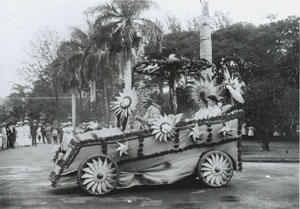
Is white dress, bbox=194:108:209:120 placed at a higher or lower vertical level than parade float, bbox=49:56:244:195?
higher

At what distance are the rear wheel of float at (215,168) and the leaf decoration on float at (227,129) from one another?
0.40 m

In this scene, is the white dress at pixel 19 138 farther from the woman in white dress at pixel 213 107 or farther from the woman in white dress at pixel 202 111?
the woman in white dress at pixel 213 107

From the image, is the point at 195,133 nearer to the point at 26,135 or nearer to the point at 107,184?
the point at 107,184

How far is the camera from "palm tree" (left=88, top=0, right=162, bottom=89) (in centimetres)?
2575

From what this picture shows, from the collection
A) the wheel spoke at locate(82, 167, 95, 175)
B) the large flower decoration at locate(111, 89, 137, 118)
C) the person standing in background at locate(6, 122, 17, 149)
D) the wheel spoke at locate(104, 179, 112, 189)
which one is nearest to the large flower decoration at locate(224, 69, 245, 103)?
the large flower decoration at locate(111, 89, 137, 118)

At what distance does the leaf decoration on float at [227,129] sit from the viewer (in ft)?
28.8

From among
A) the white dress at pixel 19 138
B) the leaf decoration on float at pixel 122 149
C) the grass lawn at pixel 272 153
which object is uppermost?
the leaf decoration on float at pixel 122 149

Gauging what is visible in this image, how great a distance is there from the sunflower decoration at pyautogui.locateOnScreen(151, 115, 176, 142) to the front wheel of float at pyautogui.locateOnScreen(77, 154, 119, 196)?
100 cm

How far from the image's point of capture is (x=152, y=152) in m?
8.57

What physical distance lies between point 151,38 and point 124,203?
19.2 m

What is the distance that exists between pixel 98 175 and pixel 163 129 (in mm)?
1501

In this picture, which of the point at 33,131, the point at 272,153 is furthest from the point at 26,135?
Answer: the point at 272,153

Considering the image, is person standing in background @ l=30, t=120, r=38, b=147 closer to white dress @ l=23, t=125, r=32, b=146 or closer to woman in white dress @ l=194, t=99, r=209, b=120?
white dress @ l=23, t=125, r=32, b=146

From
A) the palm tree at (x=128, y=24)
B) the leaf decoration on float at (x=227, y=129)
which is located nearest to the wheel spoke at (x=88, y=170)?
the leaf decoration on float at (x=227, y=129)
